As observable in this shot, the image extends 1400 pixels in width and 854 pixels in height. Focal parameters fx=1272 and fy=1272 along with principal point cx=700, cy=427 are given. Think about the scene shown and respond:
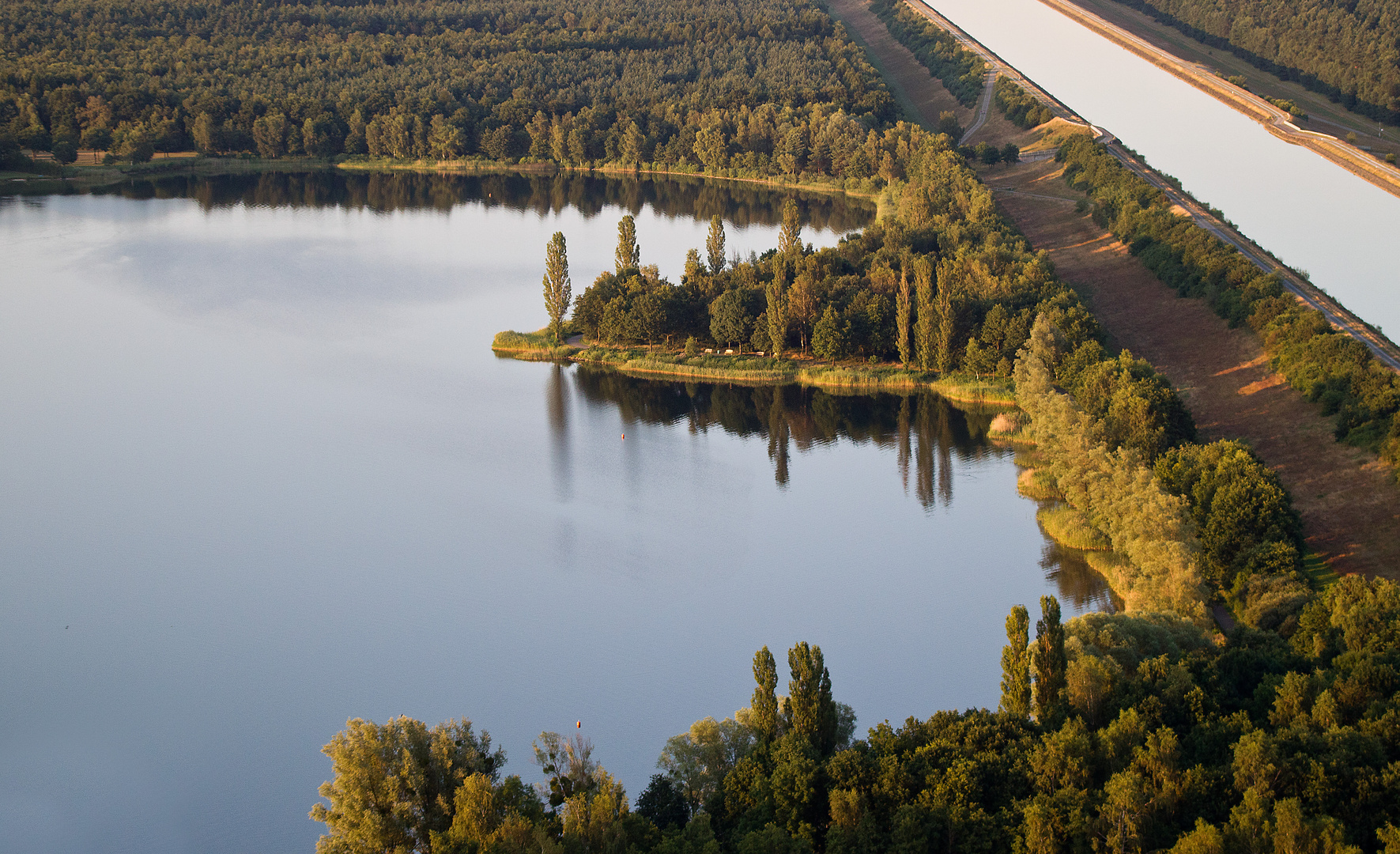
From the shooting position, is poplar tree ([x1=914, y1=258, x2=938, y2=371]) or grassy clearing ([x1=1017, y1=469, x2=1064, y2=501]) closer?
grassy clearing ([x1=1017, y1=469, x2=1064, y2=501])

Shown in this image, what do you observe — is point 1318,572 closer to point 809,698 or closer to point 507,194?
point 809,698

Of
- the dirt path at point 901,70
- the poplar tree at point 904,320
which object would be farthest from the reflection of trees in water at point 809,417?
the dirt path at point 901,70

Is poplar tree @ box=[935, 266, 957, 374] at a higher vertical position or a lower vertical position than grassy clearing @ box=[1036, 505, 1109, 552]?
higher

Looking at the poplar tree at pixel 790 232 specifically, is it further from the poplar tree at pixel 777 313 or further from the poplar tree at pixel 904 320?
the poplar tree at pixel 904 320

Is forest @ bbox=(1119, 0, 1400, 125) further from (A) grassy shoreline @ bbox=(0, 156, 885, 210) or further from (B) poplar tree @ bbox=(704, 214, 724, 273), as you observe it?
(B) poplar tree @ bbox=(704, 214, 724, 273)

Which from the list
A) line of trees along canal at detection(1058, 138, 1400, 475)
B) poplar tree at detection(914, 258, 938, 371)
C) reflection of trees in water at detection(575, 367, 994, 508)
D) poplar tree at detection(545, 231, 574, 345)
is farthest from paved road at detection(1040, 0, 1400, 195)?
poplar tree at detection(545, 231, 574, 345)
